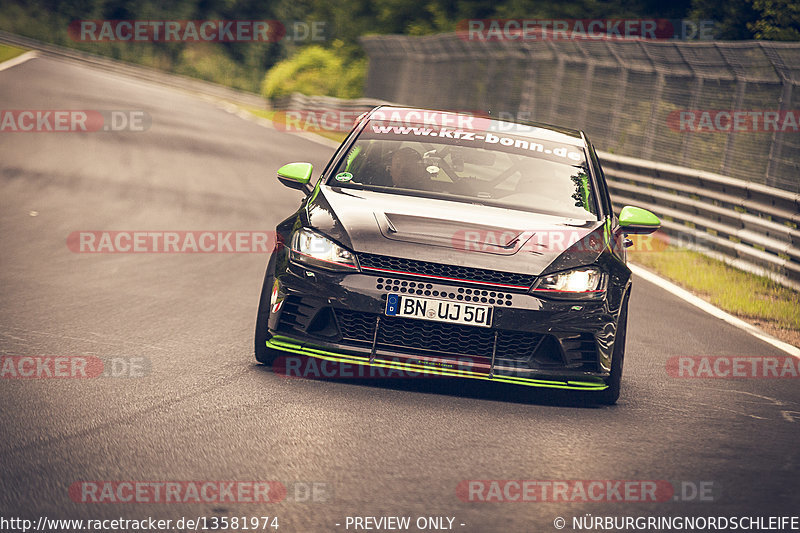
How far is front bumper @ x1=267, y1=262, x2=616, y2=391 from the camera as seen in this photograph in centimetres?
615

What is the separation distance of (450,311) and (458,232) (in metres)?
0.50

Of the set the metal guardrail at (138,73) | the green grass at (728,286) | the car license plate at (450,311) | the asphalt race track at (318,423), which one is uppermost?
the car license plate at (450,311)

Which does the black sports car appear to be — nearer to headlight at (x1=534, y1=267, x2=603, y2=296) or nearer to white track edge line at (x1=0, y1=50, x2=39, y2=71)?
headlight at (x1=534, y1=267, x2=603, y2=296)

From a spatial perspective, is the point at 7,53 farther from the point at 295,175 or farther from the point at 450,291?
the point at 450,291

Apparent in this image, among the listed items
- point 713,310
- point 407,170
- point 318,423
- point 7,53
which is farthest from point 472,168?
point 7,53

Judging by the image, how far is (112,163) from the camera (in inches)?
794

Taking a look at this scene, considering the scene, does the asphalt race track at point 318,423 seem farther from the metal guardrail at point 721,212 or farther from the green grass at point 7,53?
the green grass at point 7,53

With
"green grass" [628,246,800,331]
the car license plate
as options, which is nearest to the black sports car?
the car license plate

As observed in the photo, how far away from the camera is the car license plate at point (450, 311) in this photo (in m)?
6.12

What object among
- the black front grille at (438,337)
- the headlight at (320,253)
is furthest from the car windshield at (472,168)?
the black front grille at (438,337)

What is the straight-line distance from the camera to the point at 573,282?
247 inches

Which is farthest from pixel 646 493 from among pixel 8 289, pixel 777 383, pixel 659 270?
pixel 659 270

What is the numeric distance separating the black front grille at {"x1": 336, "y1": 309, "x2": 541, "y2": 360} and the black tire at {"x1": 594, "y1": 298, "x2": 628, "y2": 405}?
1.78 feet

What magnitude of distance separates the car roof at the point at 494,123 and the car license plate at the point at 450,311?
2.15m
